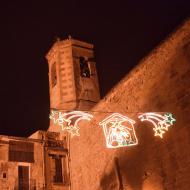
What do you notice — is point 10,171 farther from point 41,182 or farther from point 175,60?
point 175,60

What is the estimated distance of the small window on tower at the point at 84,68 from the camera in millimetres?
18047

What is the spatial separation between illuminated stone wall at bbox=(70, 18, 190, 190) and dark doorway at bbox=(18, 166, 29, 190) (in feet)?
9.07

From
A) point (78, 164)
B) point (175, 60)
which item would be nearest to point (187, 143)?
point (175, 60)

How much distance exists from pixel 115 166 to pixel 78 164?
3.25 meters

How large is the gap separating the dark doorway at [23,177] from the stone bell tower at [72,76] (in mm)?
3744

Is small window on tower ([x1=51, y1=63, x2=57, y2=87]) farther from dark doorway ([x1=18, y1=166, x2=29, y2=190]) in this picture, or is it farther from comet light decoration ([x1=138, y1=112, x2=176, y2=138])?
comet light decoration ([x1=138, y1=112, x2=176, y2=138])

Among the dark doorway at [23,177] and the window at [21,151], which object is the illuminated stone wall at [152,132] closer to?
the dark doorway at [23,177]

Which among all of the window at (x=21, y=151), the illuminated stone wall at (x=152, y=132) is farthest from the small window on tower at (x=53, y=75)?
the illuminated stone wall at (x=152, y=132)

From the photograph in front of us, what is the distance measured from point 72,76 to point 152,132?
8.20 m

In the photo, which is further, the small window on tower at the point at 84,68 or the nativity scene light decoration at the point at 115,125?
the small window on tower at the point at 84,68

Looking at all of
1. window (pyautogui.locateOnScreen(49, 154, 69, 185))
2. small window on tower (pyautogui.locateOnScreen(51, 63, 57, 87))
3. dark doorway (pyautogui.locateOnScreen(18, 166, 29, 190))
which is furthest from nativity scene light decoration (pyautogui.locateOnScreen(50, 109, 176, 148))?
small window on tower (pyautogui.locateOnScreen(51, 63, 57, 87))

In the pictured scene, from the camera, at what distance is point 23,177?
1441 cm

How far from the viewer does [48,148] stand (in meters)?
15.4

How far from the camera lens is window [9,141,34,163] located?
14.6m
